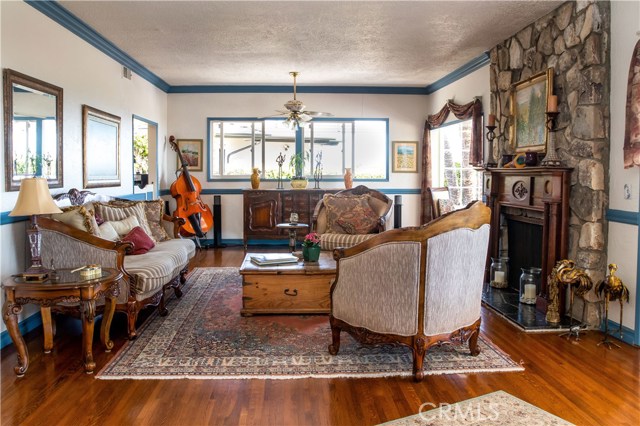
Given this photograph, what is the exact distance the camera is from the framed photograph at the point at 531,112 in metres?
4.48

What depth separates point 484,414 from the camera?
7.97ft

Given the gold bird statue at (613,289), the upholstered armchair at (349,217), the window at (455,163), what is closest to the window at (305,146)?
the window at (455,163)

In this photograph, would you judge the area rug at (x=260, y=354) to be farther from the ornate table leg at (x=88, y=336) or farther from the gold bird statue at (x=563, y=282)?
the gold bird statue at (x=563, y=282)

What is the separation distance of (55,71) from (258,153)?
14.3 feet

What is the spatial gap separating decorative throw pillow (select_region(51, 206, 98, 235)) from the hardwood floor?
3.21ft

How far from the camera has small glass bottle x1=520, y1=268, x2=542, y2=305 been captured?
4.47 metres

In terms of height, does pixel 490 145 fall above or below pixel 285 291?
above

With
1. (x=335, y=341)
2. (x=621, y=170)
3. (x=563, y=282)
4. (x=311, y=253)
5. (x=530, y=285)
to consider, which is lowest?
(x=335, y=341)

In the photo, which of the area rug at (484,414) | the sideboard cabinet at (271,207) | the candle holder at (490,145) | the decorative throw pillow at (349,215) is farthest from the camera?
the sideboard cabinet at (271,207)

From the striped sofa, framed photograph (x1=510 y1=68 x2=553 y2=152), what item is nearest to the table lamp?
the striped sofa

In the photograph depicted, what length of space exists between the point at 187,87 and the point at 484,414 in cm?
719

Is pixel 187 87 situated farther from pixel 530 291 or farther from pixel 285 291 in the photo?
pixel 530 291

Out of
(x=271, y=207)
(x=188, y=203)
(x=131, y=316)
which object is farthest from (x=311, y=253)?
(x=271, y=207)

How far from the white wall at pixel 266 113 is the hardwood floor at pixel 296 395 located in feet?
17.0
